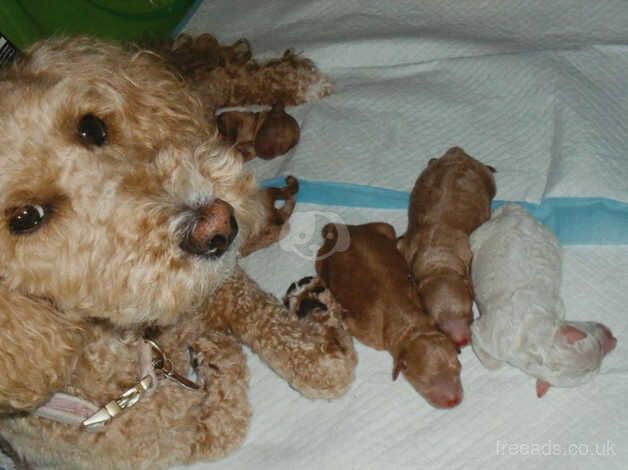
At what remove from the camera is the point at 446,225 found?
2363mm

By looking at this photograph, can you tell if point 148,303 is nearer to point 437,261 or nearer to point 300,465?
point 300,465

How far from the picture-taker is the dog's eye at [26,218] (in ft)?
4.81

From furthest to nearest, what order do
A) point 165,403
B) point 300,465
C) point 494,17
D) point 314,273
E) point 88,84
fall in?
point 494,17, point 314,273, point 300,465, point 165,403, point 88,84

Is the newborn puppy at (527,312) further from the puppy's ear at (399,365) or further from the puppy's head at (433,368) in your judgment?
the puppy's ear at (399,365)

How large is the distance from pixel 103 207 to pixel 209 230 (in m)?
0.30

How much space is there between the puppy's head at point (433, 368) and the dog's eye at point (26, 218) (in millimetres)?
1213

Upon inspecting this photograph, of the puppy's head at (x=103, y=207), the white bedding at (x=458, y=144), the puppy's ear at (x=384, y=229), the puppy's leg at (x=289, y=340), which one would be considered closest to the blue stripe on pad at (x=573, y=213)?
the white bedding at (x=458, y=144)

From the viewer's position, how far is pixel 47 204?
1529mm

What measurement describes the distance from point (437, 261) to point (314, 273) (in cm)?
51

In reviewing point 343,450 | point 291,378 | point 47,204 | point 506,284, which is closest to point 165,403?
point 291,378

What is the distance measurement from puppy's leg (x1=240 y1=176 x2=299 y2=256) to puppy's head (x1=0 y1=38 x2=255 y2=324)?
2.63 feet

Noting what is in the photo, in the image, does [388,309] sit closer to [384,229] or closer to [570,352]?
[384,229]

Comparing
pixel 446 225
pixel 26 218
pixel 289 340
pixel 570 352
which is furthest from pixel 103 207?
pixel 570 352

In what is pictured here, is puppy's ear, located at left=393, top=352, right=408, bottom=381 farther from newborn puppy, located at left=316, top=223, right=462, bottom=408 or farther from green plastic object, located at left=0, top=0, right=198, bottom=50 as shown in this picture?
green plastic object, located at left=0, top=0, right=198, bottom=50
